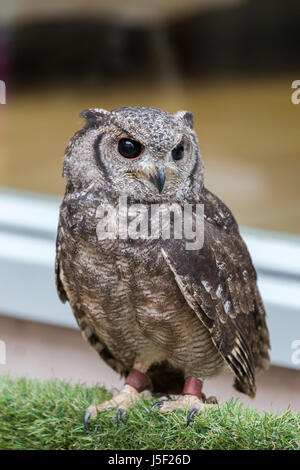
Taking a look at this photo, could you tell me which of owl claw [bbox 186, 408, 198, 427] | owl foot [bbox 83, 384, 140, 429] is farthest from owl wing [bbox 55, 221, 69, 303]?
owl claw [bbox 186, 408, 198, 427]

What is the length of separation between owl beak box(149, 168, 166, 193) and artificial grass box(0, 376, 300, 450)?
44 cm

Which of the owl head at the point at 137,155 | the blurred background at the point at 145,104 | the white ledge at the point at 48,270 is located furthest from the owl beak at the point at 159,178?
the white ledge at the point at 48,270

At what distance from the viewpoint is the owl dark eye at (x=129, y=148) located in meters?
1.13

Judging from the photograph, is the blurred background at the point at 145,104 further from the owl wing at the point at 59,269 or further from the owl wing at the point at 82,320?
the owl wing at the point at 59,269

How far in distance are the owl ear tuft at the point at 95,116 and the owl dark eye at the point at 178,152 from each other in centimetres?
13

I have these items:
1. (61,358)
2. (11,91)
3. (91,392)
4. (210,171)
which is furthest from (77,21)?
(91,392)

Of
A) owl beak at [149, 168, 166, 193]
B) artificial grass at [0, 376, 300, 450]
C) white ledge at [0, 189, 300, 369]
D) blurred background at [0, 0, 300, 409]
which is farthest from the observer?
blurred background at [0, 0, 300, 409]

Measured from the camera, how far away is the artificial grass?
1.26 m

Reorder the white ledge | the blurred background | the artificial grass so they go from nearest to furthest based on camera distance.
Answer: the artificial grass
the white ledge
the blurred background

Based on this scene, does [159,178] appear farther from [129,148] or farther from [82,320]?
[82,320]

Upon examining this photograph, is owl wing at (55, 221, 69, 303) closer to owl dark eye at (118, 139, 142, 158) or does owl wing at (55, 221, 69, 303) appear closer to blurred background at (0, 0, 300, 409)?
owl dark eye at (118, 139, 142, 158)

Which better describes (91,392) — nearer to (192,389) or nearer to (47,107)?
(192,389)

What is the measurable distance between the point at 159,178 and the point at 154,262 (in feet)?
0.50

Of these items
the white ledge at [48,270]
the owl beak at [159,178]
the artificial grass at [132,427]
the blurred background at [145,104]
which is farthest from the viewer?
the blurred background at [145,104]
